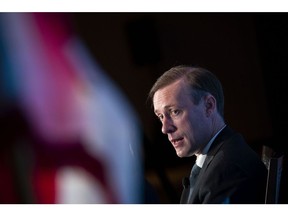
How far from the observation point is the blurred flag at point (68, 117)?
1.94 metres

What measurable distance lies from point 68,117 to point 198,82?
647 mm

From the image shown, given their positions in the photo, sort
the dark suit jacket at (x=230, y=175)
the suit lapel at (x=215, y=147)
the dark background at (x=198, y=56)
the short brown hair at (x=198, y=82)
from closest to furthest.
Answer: the dark suit jacket at (x=230, y=175)
the suit lapel at (x=215, y=147)
the short brown hair at (x=198, y=82)
the dark background at (x=198, y=56)

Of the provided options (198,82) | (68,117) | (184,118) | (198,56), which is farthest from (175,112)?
(68,117)

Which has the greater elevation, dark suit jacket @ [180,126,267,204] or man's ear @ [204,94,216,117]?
man's ear @ [204,94,216,117]

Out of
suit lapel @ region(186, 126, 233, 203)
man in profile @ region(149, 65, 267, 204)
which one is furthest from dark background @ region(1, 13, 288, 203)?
suit lapel @ region(186, 126, 233, 203)

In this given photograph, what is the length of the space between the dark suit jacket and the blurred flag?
21.5 inches

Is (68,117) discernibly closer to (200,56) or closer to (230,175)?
(200,56)

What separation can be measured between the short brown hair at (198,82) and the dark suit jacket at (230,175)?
180mm

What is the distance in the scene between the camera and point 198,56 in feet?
6.40

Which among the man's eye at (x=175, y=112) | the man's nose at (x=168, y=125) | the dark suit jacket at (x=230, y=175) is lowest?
the dark suit jacket at (x=230, y=175)

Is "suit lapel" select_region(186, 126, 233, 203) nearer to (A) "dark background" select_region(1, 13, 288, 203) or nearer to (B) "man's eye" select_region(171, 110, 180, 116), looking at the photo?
(B) "man's eye" select_region(171, 110, 180, 116)

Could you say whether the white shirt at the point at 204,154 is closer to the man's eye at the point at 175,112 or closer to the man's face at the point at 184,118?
the man's face at the point at 184,118

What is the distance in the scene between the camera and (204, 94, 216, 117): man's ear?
64.4 inches

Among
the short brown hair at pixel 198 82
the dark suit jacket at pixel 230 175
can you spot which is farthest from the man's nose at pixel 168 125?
the dark suit jacket at pixel 230 175
